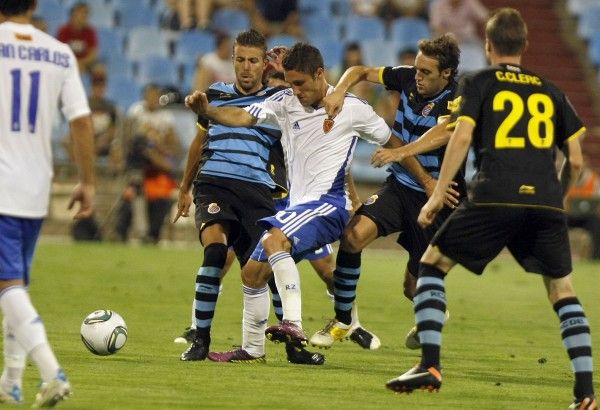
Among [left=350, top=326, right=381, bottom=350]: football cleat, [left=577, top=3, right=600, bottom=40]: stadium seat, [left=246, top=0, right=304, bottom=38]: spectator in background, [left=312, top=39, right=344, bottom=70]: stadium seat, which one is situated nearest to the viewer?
[left=350, top=326, right=381, bottom=350]: football cleat

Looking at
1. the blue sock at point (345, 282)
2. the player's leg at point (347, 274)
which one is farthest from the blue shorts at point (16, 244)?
the blue sock at point (345, 282)

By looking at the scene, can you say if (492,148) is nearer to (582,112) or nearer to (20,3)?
(20,3)

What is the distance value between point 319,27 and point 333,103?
16.5m

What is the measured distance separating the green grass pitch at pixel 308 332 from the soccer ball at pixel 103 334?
9cm

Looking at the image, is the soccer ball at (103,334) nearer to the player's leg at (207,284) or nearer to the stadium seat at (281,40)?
the player's leg at (207,284)

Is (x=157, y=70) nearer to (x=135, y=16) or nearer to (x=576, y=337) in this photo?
(x=135, y=16)

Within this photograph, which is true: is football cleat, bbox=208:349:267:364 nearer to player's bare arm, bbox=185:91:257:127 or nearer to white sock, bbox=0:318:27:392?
player's bare arm, bbox=185:91:257:127

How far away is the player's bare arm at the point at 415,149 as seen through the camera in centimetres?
Result: 865

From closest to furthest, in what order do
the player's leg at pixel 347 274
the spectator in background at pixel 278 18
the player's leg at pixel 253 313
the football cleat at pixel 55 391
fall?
the football cleat at pixel 55 391, the player's leg at pixel 253 313, the player's leg at pixel 347 274, the spectator in background at pixel 278 18

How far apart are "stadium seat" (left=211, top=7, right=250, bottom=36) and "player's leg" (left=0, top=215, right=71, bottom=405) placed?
17.3 m

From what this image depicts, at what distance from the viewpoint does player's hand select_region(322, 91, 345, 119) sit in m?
8.92

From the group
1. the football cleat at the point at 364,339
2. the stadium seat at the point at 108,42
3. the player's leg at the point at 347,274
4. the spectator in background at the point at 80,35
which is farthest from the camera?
the stadium seat at the point at 108,42

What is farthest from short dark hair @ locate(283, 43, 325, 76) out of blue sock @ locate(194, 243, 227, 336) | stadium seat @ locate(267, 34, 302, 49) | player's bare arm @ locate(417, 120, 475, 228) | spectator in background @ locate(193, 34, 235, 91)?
stadium seat @ locate(267, 34, 302, 49)

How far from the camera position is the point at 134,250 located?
2045 cm
